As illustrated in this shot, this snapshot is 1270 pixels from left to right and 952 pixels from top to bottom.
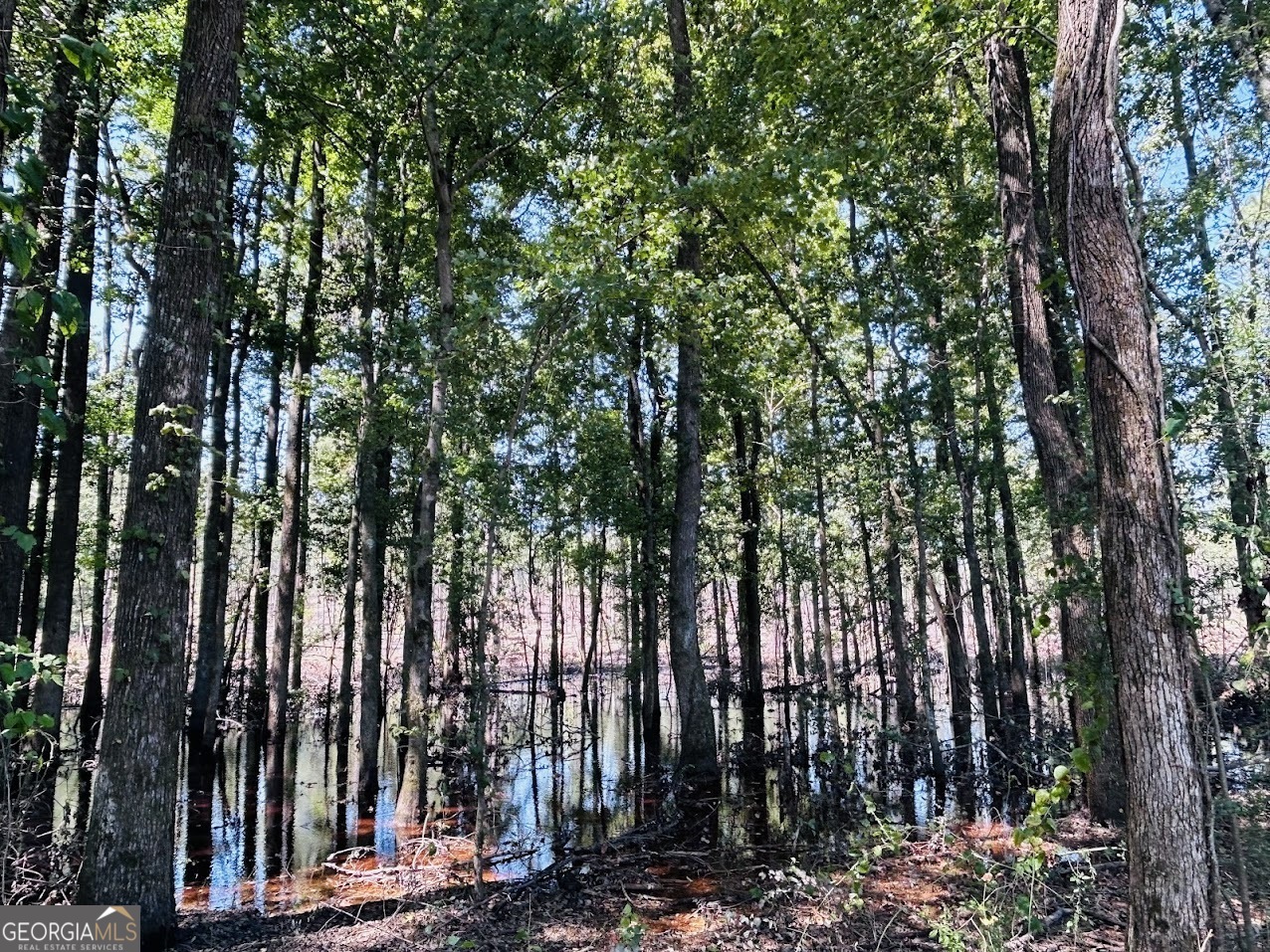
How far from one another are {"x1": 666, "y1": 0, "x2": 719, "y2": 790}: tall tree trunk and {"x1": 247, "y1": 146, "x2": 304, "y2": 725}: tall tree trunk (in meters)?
6.11

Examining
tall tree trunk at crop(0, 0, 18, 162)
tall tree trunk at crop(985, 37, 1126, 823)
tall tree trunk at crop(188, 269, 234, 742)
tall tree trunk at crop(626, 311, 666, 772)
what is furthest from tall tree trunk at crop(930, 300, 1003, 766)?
tall tree trunk at crop(188, 269, 234, 742)

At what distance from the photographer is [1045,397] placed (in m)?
7.95

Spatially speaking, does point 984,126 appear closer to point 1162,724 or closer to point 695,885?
point 1162,724

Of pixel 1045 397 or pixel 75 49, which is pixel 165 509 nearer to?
pixel 75 49

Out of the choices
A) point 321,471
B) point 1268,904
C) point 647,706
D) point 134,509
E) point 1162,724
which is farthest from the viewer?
point 321,471

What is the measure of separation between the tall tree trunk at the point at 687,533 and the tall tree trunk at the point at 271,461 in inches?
241

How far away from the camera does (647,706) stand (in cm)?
1684

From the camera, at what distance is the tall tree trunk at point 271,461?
13211 millimetres

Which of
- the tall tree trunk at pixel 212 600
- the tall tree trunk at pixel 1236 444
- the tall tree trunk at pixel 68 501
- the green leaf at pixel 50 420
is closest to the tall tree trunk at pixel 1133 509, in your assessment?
the tall tree trunk at pixel 1236 444

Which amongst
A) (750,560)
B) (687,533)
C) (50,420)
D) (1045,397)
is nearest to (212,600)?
(687,533)

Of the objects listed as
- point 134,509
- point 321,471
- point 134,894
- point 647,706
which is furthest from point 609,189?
point 321,471

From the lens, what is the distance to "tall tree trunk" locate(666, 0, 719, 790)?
34.7 ft

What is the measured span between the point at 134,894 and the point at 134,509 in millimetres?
2680

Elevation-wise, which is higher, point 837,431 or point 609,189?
point 609,189
